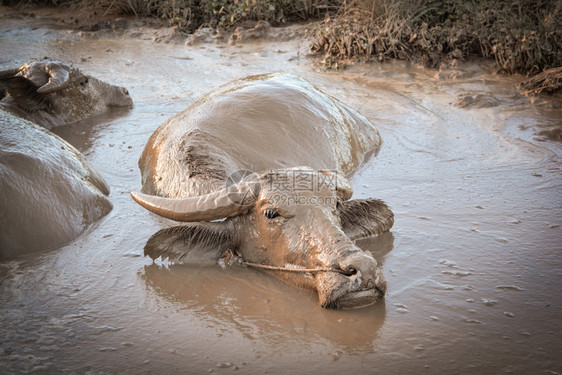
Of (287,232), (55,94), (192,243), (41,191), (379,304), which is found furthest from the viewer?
(55,94)

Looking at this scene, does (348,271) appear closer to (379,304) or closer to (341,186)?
(379,304)

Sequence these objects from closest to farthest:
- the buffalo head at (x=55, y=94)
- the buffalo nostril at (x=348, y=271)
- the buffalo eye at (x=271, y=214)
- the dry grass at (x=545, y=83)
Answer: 1. the buffalo nostril at (x=348, y=271)
2. the buffalo eye at (x=271, y=214)
3. the buffalo head at (x=55, y=94)
4. the dry grass at (x=545, y=83)

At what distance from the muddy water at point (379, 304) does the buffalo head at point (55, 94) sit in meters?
1.20

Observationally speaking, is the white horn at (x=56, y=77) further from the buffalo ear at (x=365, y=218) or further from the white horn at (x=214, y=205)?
the buffalo ear at (x=365, y=218)

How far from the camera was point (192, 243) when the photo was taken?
13.4 feet

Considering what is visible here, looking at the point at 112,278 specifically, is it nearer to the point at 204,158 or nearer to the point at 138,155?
the point at 204,158

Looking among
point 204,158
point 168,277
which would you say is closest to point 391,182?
point 204,158

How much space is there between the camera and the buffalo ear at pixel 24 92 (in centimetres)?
730

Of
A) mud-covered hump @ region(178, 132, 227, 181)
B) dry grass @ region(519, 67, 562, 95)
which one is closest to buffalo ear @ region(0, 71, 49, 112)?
mud-covered hump @ region(178, 132, 227, 181)

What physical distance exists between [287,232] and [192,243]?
776 millimetres

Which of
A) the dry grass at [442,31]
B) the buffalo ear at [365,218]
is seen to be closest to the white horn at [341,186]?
the buffalo ear at [365,218]

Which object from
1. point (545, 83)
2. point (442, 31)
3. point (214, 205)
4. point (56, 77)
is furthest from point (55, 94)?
point (545, 83)

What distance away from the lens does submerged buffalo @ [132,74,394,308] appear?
353 centimetres

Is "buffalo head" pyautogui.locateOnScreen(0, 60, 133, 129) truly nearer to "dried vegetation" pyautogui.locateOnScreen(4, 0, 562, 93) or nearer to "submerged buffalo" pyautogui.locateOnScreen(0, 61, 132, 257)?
"submerged buffalo" pyautogui.locateOnScreen(0, 61, 132, 257)
